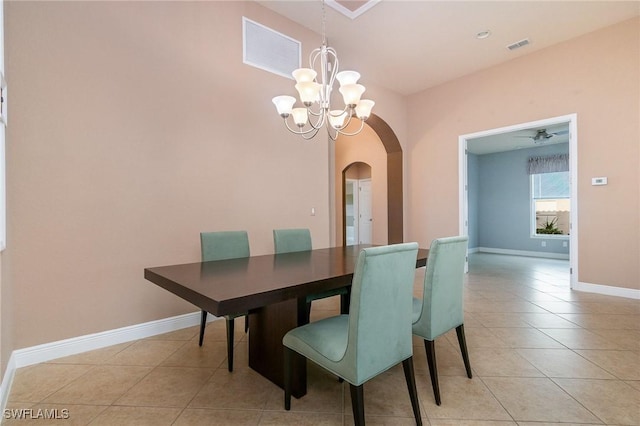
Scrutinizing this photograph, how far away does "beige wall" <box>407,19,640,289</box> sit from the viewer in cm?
355

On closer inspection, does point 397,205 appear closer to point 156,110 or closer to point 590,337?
point 590,337

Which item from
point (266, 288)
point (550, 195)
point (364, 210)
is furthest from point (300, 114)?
point (550, 195)

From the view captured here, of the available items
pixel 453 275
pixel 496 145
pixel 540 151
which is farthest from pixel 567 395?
pixel 540 151

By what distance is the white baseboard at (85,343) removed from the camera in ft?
6.35

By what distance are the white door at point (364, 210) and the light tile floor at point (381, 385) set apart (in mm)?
4779

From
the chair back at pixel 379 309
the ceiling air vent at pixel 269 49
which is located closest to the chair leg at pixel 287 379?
the chair back at pixel 379 309

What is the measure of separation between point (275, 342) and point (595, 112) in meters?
4.59

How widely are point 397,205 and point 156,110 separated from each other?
427 cm

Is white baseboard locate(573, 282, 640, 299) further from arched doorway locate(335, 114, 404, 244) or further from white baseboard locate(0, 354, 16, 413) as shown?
white baseboard locate(0, 354, 16, 413)

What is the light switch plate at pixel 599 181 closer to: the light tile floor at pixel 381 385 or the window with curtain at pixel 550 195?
the light tile floor at pixel 381 385

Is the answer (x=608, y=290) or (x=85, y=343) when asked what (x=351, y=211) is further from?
(x=85, y=343)

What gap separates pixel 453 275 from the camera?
71.5 inches

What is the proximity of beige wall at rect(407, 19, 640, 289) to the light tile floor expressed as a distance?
3.90 feet

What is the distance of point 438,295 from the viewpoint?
1.71m
